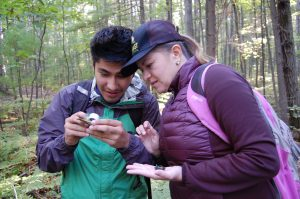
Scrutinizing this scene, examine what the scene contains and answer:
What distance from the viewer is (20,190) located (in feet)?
14.0

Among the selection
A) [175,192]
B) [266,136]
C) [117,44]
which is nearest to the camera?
[266,136]

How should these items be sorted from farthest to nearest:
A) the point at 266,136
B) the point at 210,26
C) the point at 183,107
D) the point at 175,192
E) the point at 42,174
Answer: the point at 210,26 < the point at 42,174 < the point at 175,192 < the point at 183,107 < the point at 266,136

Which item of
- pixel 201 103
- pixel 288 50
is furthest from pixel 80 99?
pixel 288 50

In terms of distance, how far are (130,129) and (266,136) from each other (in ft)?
3.00

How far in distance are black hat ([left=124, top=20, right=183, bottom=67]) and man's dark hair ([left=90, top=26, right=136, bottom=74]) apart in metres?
0.14

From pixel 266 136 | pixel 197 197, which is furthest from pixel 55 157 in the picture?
pixel 266 136

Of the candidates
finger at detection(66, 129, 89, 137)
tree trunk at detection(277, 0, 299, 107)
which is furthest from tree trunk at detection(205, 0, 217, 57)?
finger at detection(66, 129, 89, 137)

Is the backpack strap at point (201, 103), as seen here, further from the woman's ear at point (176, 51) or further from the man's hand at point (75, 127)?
the man's hand at point (75, 127)

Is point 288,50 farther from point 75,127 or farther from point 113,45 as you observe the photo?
point 75,127

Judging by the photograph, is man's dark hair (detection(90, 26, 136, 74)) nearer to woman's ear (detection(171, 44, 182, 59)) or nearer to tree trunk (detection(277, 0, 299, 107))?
woman's ear (detection(171, 44, 182, 59))

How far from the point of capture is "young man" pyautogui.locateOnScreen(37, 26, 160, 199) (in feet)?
5.78

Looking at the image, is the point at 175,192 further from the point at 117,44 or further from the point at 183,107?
the point at 117,44

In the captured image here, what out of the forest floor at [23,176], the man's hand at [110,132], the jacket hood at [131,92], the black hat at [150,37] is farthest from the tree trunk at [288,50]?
the man's hand at [110,132]

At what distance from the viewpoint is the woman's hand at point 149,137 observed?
6.17 feet
